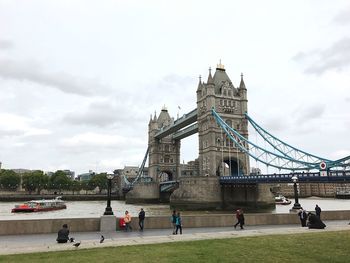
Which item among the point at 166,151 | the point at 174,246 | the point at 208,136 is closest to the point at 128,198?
the point at 166,151

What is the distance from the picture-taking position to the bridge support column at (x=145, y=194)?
9521 centimetres

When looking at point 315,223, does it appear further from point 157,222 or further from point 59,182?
point 59,182

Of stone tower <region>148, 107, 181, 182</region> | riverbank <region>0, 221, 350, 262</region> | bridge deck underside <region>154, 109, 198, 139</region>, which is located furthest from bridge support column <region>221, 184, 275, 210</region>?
riverbank <region>0, 221, 350, 262</region>

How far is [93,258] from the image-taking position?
11.7 m

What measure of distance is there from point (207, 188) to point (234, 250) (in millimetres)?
52398

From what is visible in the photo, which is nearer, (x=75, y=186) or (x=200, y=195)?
(x=200, y=195)

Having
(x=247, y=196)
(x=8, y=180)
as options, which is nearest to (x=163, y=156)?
(x=247, y=196)

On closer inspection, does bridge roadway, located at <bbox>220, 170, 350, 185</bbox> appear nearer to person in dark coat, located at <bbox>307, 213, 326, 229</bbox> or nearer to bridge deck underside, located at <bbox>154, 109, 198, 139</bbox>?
person in dark coat, located at <bbox>307, 213, 326, 229</bbox>

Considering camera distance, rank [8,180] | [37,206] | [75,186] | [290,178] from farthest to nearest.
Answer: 1. [75,186]
2. [8,180]
3. [37,206]
4. [290,178]

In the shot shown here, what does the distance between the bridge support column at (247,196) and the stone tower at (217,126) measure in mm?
8199

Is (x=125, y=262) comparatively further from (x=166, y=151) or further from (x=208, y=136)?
(x=166, y=151)

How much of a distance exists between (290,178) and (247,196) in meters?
16.5

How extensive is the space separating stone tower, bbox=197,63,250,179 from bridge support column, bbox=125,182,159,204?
837 inches

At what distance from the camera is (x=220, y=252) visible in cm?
1252
